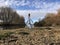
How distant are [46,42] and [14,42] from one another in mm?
1137

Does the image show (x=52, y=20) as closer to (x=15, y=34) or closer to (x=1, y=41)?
(x=15, y=34)

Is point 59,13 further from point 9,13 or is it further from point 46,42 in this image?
point 9,13

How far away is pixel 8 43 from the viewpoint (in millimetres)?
6957

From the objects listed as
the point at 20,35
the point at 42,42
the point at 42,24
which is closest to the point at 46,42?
the point at 42,42

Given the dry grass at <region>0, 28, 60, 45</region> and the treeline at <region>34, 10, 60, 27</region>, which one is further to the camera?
the treeline at <region>34, 10, 60, 27</region>

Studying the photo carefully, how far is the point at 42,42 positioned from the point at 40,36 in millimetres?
734

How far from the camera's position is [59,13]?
11883 millimetres

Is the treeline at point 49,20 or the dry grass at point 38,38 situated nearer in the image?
the dry grass at point 38,38

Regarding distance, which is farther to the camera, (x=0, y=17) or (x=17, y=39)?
(x=0, y=17)

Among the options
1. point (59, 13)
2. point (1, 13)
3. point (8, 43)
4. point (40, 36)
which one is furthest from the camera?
point (1, 13)

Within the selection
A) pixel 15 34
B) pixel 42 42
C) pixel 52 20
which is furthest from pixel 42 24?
pixel 42 42

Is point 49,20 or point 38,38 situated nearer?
point 38,38

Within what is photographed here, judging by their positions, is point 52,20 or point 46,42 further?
point 52,20

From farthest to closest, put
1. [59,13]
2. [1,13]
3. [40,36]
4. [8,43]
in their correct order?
[1,13] < [59,13] < [40,36] < [8,43]
